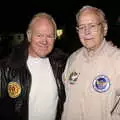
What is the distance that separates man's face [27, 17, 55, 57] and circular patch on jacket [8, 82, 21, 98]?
515 millimetres

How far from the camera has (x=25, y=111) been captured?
333cm

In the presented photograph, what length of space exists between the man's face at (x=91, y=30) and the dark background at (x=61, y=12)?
1140 centimetres

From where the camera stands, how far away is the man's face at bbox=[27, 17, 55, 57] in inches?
135

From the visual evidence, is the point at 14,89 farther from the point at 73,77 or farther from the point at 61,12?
the point at 61,12

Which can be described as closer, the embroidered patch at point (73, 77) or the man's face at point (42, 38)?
the embroidered patch at point (73, 77)

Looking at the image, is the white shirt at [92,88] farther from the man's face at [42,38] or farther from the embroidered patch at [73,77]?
the man's face at [42,38]

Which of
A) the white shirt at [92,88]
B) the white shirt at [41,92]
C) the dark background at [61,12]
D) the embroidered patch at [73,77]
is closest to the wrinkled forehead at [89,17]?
the white shirt at [92,88]

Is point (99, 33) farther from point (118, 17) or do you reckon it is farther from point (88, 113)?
point (118, 17)

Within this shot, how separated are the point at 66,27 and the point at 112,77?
53.4 feet

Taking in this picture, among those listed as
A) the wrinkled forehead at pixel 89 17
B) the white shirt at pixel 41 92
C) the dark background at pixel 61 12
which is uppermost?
the dark background at pixel 61 12

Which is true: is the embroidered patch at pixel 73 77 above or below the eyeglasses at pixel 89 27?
below

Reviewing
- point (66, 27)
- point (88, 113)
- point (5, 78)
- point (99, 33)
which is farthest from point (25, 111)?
point (66, 27)

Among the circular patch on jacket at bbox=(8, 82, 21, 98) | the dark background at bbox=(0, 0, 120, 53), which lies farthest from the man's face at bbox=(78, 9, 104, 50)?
the dark background at bbox=(0, 0, 120, 53)

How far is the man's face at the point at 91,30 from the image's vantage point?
3.10 metres
